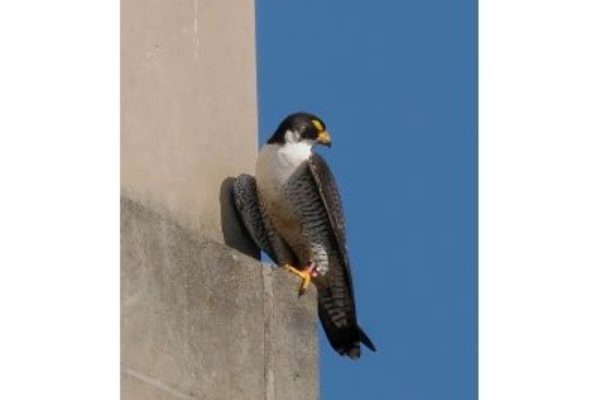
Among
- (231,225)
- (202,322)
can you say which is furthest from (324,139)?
(202,322)

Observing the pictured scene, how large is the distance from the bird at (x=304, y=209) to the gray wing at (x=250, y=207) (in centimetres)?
4

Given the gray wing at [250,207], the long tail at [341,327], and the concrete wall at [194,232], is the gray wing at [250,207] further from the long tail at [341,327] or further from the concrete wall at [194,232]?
the long tail at [341,327]

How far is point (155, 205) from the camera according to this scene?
24.7ft

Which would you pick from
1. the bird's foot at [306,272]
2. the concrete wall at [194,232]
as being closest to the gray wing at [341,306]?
the bird's foot at [306,272]

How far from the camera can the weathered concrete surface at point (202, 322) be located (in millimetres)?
6746

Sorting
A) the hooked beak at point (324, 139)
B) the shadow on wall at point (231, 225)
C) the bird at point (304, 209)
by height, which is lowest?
the shadow on wall at point (231, 225)

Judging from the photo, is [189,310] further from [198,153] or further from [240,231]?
[240,231]

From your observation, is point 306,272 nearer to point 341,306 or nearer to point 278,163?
point 278,163

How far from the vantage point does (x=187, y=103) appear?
806cm

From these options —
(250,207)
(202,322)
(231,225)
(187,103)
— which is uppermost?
(250,207)

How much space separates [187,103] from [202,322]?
1138 mm

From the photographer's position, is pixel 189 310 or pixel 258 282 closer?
pixel 189 310
